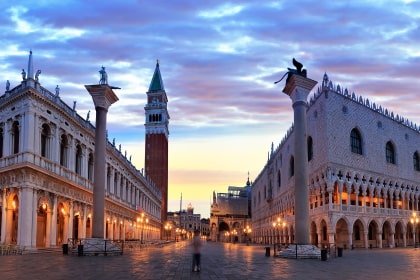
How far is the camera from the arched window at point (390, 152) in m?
65.2

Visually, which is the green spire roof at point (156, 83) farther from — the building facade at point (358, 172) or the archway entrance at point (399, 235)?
the archway entrance at point (399, 235)

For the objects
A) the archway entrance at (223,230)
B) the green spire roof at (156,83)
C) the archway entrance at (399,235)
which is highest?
the green spire roof at (156,83)

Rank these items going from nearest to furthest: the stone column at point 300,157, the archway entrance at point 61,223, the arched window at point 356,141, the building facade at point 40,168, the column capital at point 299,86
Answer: the stone column at point 300,157
the column capital at point 299,86
the building facade at point 40,168
the archway entrance at point 61,223
the arched window at point 356,141

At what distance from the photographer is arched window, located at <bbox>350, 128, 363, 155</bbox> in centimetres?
5881

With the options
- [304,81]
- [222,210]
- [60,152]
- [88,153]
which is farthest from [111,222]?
[222,210]

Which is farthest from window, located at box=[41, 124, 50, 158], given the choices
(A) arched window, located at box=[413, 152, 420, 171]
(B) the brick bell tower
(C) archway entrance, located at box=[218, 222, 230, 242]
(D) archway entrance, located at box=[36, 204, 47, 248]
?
(C) archway entrance, located at box=[218, 222, 230, 242]

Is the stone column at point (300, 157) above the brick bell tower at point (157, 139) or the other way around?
the other way around

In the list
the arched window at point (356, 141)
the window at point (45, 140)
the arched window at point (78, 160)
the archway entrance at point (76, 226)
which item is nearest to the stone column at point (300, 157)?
the window at point (45, 140)

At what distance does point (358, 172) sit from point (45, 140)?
38.0 meters

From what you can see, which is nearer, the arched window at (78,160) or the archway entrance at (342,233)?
the arched window at (78,160)

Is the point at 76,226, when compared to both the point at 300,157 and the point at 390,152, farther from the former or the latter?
the point at 390,152

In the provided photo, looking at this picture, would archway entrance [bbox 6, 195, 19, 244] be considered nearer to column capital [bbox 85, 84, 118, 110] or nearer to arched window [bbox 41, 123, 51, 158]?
arched window [bbox 41, 123, 51, 158]

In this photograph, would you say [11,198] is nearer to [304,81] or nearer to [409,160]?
[304,81]

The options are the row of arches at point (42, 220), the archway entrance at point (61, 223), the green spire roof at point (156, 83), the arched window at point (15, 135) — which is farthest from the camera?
the green spire roof at point (156, 83)
